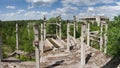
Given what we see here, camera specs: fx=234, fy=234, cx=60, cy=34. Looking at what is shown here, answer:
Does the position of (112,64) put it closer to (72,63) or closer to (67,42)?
(72,63)

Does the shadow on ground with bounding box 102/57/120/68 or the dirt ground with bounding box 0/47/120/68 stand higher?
the dirt ground with bounding box 0/47/120/68

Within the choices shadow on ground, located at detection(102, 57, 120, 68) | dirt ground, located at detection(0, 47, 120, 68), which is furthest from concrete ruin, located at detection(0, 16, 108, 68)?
shadow on ground, located at detection(102, 57, 120, 68)

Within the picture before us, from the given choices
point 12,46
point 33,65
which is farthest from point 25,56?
point 33,65

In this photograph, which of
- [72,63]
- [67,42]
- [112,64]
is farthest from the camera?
[67,42]

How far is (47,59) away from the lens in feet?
66.4

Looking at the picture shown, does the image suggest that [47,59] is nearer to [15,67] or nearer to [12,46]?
[15,67]

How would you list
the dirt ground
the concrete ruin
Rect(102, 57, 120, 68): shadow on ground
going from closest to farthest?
the concrete ruin < the dirt ground < Rect(102, 57, 120, 68): shadow on ground

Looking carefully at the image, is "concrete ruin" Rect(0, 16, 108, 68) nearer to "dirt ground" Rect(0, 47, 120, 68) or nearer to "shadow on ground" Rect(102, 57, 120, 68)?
"dirt ground" Rect(0, 47, 120, 68)

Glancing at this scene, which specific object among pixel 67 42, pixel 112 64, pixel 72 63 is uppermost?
pixel 67 42

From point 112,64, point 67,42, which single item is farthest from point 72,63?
point 67,42

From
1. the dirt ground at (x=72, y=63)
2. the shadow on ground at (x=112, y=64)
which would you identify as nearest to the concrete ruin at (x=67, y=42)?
the dirt ground at (x=72, y=63)

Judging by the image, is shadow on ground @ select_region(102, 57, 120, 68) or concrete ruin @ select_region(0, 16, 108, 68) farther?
shadow on ground @ select_region(102, 57, 120, 68)

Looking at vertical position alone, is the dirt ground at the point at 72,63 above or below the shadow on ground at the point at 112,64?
above

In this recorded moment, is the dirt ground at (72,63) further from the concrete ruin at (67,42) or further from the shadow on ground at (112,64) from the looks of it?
the concrete ruin at (67,42)
